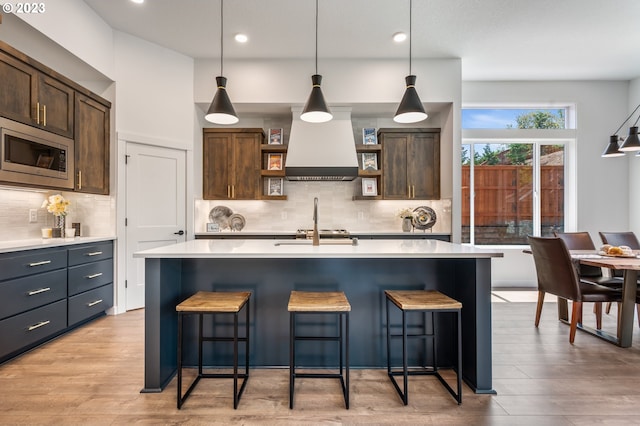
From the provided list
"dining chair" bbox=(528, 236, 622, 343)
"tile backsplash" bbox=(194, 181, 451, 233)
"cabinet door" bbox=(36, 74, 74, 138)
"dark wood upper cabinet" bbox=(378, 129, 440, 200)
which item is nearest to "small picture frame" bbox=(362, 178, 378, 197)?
"dark wood upper cabinet" bbox=(378, 129, 440, 200)

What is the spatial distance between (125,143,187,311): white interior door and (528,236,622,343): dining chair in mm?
4056

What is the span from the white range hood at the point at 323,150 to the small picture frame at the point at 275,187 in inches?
17.8

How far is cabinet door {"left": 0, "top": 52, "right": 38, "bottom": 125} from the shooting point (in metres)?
2.57

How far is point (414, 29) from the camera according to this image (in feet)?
12.1

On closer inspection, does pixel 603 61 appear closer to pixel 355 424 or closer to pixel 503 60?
pixel 503 60

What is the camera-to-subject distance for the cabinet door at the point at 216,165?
15.1 feet

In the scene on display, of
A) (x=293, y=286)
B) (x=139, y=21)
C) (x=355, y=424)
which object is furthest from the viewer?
(x=139, y=21)

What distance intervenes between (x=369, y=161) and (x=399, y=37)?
1.63 meters

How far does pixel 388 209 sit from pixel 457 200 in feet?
3.40

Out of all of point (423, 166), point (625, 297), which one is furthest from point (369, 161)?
point (625, 297)

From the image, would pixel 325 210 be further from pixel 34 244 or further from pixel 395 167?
pixel 34 244

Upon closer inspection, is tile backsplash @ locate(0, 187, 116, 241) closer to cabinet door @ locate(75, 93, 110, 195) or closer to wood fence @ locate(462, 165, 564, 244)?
cabinet door @ locate(75, 93, 110, 195)

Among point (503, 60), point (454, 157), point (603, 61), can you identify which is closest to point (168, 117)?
point (454, 157)

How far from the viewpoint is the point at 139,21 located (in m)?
3.55
